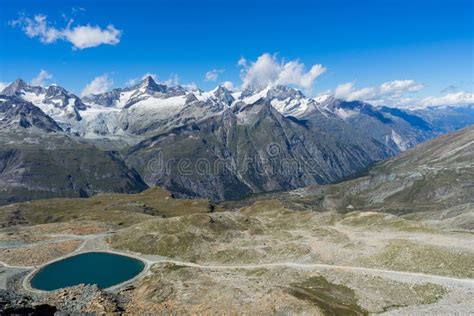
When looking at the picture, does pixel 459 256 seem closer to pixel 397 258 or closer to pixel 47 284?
pixel 397 258

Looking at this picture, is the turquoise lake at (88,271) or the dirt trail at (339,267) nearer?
the dirt trail at (339,267)

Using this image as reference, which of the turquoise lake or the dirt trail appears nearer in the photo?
the dirt trail

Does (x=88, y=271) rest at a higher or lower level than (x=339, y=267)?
lower

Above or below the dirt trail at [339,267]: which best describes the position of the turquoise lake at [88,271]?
below

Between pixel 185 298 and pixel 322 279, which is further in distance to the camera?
pixel 322 279

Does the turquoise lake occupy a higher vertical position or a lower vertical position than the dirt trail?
lower

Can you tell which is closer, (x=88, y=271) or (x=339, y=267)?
(x=339, y=267)

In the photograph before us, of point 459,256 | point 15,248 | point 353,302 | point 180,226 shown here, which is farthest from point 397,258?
point 15,248

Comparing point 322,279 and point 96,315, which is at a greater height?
point 96,315
